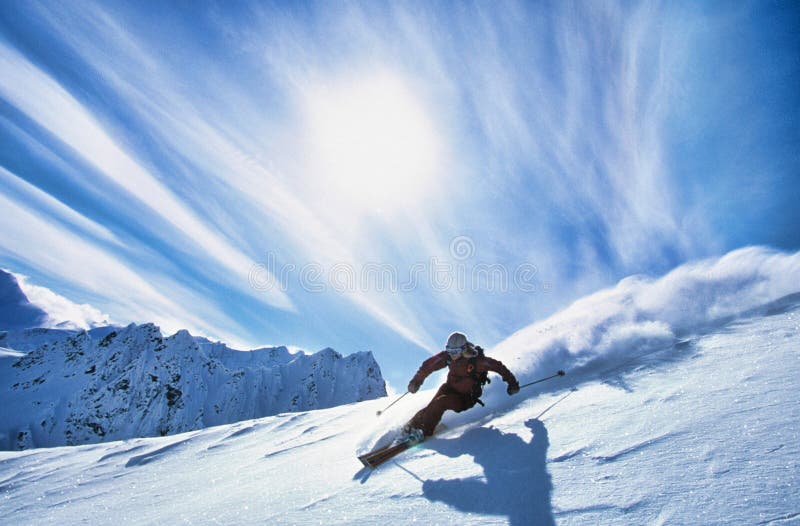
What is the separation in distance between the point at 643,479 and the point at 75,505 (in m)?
8.00

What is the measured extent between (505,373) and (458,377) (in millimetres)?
851

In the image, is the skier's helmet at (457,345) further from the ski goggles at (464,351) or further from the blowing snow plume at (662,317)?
the blowing snow plume at (662,317)

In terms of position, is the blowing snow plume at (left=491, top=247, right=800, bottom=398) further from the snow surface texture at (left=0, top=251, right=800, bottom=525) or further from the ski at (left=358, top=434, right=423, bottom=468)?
the ski at (left=358, top=434, right=423, bottom=468)

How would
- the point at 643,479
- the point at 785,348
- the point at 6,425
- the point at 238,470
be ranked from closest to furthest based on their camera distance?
the point at 643,479
the point at 785,348
the point at 238,470
the point at 6,425

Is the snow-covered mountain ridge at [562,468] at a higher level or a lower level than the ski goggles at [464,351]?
lower

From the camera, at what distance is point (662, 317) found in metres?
7.09

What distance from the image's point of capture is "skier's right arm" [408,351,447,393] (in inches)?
261

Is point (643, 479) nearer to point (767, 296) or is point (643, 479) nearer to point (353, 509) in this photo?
point (353, 509)

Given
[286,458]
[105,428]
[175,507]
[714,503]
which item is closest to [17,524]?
[175,507]

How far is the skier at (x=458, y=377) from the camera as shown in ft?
18.3

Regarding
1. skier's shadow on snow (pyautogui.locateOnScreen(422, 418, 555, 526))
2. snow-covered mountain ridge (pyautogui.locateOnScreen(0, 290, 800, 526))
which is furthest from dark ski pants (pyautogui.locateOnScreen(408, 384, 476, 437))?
skier's shadow on snow (pyautogui.locateOnScreen(422, 418, 555, 526))

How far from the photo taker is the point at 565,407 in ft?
15.5

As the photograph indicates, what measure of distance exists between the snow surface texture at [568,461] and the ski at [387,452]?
0.58 feet

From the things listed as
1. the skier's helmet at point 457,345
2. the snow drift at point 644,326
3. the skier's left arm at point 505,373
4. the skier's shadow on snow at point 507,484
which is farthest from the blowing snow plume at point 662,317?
the skier's shadow on snow at point 507,484
